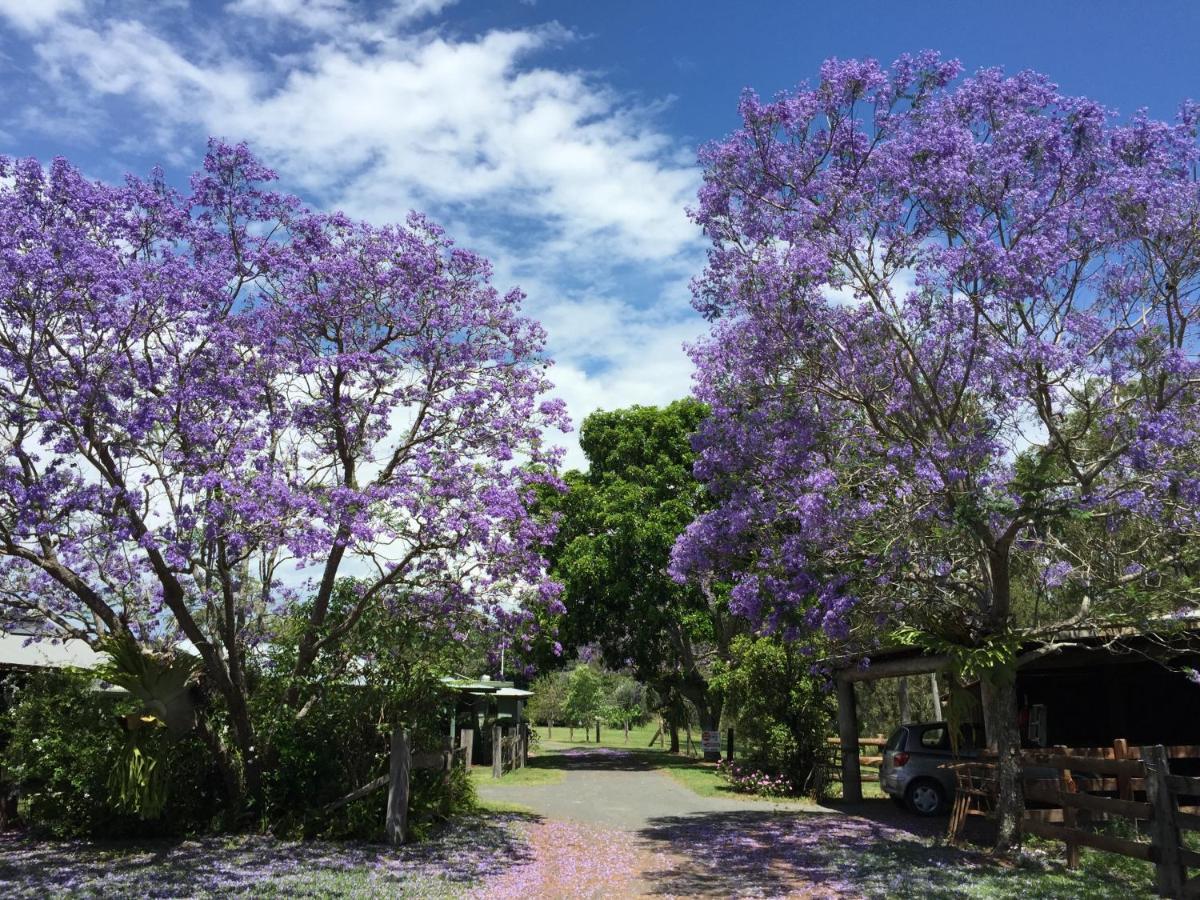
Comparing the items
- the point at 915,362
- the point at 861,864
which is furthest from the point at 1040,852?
the point at 915,362

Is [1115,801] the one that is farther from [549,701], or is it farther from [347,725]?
[549,701]

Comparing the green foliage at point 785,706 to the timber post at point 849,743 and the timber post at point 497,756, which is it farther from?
the timber post at point 497,756

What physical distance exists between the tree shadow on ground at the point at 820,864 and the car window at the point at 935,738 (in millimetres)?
1884

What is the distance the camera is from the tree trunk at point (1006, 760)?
35.1 ft

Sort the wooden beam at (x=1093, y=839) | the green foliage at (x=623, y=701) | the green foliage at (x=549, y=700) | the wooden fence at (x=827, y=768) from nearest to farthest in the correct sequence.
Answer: the wooden beam at (x=1093, y=839) < the wooden fence at (x=827, y=768) < the green foliage at (x=549, y=700) < the green foliage at (x=623, y=701)

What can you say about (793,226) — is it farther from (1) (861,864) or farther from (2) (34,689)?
(2) (34,689)

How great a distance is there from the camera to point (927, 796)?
14.7 metres

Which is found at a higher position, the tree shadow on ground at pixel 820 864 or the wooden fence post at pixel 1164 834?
the wooden fence post at pixel 1164 834

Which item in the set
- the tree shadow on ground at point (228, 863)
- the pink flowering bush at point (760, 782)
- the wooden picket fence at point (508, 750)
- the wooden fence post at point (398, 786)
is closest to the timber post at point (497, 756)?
the wooden picket fence at point (508, 750)

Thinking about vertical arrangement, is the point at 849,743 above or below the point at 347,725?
below

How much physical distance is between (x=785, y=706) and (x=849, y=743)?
1976 millimetres

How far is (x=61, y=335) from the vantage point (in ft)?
34.2

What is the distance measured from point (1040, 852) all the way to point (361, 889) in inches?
317

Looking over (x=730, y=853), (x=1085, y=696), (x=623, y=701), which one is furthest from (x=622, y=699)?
(x=730, y=853)
